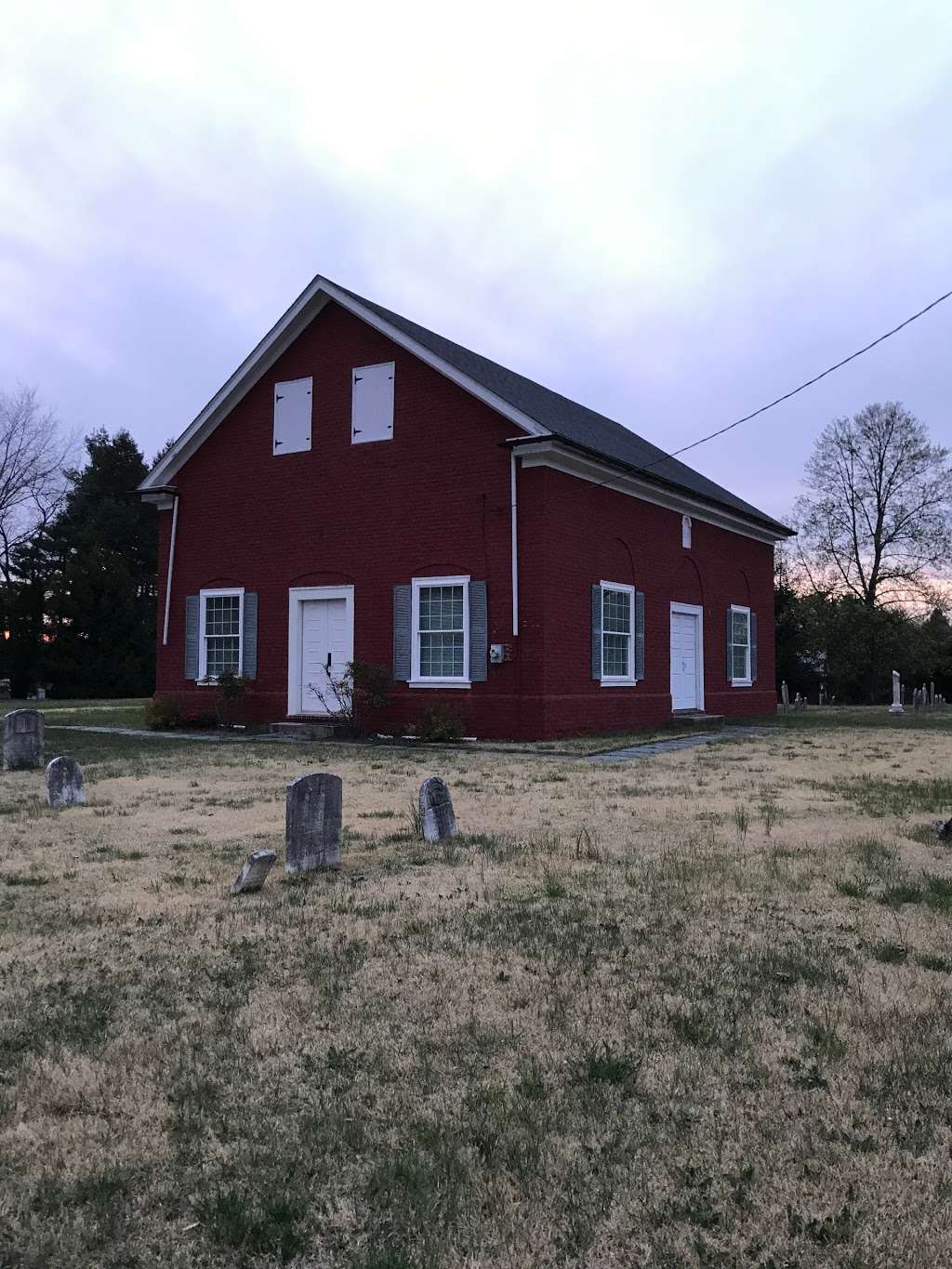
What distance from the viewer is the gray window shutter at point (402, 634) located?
1772cm

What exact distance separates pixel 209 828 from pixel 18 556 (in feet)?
143

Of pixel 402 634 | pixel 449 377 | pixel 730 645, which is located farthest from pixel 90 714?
pixel 730 645

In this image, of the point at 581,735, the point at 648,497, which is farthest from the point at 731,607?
the point at 581,735

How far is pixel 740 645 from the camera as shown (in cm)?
2480

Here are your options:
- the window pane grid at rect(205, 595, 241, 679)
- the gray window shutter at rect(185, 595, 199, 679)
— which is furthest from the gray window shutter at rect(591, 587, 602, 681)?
the gray window shutter at rect(185, 595, 199, 679)

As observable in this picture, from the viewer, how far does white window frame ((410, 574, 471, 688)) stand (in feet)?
56.1

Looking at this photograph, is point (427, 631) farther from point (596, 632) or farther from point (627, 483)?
point (627, 483)

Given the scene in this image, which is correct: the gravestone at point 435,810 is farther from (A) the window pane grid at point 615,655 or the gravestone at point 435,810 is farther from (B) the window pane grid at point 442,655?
(A) the window pane grid at point 615,655

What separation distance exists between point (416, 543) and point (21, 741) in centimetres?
752

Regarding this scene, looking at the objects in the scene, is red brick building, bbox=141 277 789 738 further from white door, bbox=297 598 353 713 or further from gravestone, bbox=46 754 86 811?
gravestone, bbox=46 754 86 811

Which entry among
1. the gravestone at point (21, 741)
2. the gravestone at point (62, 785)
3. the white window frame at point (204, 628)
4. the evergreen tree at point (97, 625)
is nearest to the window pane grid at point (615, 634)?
the white window frame at point (204, 628)

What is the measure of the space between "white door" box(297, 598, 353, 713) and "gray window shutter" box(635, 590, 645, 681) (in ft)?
17.8

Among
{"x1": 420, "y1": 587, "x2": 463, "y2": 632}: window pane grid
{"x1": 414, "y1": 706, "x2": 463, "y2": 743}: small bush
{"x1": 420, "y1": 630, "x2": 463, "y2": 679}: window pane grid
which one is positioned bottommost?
{"x1": 414, "y1": 706, "x2": 463, "y2": 743}: small bush

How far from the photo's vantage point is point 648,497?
65.6 ft
